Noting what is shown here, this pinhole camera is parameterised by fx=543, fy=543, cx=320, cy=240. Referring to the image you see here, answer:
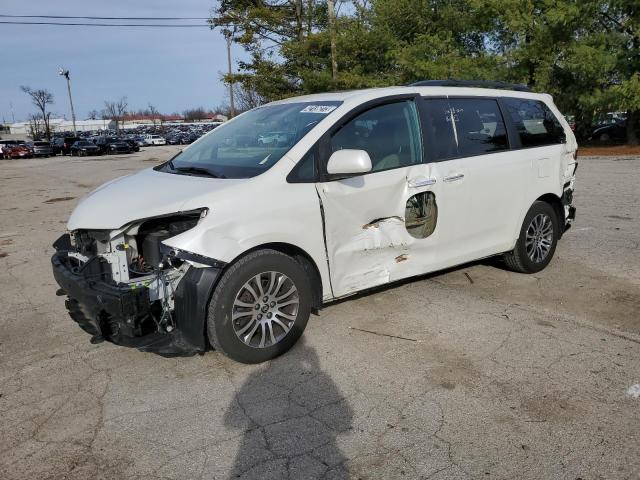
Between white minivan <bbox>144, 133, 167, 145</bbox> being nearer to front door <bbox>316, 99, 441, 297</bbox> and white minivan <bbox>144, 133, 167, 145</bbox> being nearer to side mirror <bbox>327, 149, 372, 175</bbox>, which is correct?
front door <bbox>316, 99, 441, 297</bbox>

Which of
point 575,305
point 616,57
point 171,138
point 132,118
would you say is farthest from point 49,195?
point 132,118

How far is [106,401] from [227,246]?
1.19 m

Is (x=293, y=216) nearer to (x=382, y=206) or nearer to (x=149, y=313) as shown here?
(x=382, y=206)

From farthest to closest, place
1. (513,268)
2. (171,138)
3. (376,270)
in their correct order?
(171,138)
(513,268)
(376,270)

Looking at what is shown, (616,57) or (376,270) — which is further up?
(616,57)

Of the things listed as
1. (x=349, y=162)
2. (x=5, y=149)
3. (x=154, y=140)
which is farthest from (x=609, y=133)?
(x=154, y=140)

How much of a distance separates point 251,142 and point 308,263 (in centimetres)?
115

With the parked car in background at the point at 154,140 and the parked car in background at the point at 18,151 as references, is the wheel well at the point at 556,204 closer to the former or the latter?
the parked car in background at the point at 18,151

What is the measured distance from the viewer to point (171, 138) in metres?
65.0

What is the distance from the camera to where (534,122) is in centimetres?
545

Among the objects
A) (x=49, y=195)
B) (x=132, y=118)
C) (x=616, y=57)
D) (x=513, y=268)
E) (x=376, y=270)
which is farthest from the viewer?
(x=132, y=118)

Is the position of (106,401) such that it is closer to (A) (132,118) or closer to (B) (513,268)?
(B) (513,268)

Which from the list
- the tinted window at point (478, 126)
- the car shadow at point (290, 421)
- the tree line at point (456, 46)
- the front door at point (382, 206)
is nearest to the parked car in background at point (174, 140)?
the tree line at point (456, 46)

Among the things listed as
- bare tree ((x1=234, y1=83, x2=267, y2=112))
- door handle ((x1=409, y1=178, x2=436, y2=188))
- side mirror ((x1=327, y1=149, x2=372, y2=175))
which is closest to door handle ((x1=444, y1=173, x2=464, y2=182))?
door handle ((x1=409, y1=178, x2=436, y2=188))
